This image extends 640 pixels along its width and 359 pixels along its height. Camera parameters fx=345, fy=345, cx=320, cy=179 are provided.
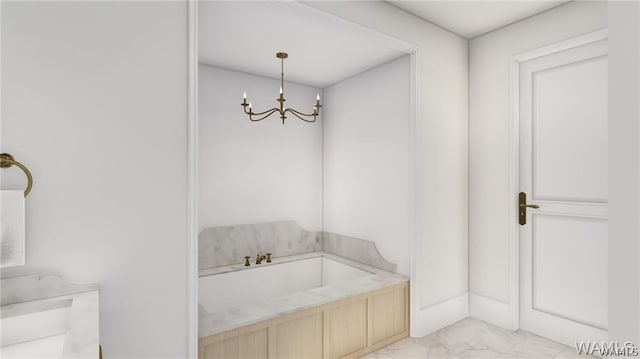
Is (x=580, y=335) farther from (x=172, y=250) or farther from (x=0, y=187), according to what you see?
(x=0, y=187)

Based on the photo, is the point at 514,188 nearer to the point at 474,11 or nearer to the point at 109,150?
the point at 474,11

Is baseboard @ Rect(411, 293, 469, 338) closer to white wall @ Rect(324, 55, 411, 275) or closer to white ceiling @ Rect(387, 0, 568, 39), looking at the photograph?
white wall @ Rect(324, 55, 411, 275)

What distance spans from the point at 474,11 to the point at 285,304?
2.59m

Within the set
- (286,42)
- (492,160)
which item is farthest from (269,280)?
(492,160)

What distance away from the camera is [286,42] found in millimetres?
2736

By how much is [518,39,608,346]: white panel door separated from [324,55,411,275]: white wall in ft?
3.18

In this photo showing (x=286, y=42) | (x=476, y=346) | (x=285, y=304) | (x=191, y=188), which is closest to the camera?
(x=191, y=188)

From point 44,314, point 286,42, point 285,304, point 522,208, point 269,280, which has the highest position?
point 286,42

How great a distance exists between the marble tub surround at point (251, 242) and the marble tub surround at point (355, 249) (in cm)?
17

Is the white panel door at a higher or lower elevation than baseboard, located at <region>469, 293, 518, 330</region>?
higher

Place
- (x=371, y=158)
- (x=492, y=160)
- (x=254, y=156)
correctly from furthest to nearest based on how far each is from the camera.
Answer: (x=254, y=156), (x=371, y=158), (x=492, y=160)

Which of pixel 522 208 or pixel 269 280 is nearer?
pixel 522 208

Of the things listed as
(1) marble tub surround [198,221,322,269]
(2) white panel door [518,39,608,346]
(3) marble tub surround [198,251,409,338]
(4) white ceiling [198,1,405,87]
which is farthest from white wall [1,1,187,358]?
(2) white panel door [518,39,608,346]

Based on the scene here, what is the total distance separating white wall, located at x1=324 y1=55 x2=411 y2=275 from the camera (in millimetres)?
3000
